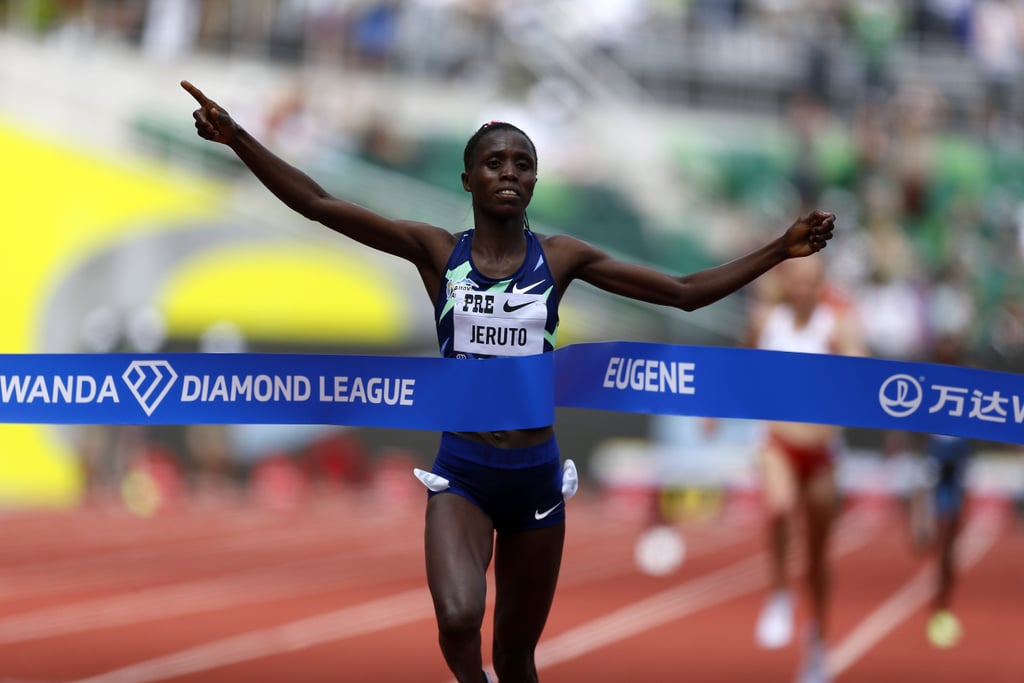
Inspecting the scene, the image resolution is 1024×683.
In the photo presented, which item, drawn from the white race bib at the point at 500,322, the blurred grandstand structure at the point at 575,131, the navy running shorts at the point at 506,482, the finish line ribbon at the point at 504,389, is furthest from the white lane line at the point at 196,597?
the blurred grandstand structure at the point at 575,131

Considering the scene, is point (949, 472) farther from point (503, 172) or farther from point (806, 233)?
point (503, 172)

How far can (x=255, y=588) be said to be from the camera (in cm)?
1099

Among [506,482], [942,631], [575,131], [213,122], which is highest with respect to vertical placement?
[575,131]

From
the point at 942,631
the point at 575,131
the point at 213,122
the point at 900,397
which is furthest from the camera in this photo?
the point at 575,131

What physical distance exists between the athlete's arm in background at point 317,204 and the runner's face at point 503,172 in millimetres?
185

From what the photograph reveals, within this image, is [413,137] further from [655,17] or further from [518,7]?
[655,17]

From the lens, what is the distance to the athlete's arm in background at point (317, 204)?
4207mm

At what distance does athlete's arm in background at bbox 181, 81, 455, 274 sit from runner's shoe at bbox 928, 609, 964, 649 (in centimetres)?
538

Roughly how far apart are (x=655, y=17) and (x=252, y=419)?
60.9 feet

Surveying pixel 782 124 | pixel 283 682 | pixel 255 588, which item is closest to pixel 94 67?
Answer: pixel 782 124

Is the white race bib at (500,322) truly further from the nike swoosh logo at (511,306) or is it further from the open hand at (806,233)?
the open hand at (806,233)

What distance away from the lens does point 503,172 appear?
4.29 meters

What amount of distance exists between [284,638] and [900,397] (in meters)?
4.47

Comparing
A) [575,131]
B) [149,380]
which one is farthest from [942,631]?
[575,131]
